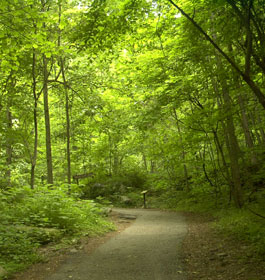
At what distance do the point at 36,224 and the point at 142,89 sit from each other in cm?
797

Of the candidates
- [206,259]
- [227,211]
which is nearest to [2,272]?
[206,259]

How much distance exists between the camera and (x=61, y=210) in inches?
295

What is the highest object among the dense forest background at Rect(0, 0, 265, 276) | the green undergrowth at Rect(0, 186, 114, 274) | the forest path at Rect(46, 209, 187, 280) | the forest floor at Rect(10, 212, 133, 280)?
the dense forest background at Rect(0, 0, 265, 276)

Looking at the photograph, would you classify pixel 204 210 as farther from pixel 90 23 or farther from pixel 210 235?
pixel 90 23

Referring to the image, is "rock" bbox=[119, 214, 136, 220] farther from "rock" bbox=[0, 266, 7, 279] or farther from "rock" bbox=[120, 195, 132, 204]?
"rock" bbox=[0, 266, 7, 279]

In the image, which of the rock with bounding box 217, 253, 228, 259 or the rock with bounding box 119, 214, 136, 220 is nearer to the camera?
the rock with bounding box 217, 253, 228, 259

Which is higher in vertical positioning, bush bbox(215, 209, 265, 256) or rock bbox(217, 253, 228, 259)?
bush bbox(215, 209, 265, 256)

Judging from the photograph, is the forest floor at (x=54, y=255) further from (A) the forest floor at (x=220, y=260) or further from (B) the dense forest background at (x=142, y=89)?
(A) the forest floor at (x=220, y=260)

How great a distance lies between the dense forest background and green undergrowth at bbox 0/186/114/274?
23 cm

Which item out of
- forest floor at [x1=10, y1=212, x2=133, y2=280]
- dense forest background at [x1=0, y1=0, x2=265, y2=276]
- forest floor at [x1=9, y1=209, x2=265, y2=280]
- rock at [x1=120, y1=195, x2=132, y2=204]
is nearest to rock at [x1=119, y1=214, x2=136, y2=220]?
dense forest background at [x1=0, y1=0, x2=265, y2=276]

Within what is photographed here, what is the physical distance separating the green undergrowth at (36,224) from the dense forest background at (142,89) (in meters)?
0.23

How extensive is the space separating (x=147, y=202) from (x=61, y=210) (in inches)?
368

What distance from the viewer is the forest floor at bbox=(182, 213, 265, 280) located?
156 inches

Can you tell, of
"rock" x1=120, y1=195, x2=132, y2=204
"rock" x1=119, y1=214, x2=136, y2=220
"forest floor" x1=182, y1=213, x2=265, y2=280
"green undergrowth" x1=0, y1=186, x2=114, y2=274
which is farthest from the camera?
"rock" x1=120, y1=195, x2=132, y2=204
